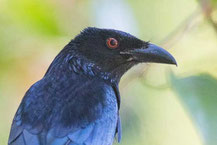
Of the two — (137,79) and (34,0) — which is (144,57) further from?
(34,0)

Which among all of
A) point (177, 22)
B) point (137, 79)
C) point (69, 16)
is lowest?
point (137, 79)

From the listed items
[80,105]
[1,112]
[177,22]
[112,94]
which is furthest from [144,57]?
[1,112]

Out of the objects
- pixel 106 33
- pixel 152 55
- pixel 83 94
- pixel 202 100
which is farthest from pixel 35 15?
pixel 202 100

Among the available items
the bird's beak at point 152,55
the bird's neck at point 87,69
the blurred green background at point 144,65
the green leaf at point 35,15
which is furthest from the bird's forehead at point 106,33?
the green leaf at point 35,15

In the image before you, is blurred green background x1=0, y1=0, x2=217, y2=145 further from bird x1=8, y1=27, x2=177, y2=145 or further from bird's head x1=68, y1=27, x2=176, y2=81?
bird x1=8, y1=27, x2=177, y2=145

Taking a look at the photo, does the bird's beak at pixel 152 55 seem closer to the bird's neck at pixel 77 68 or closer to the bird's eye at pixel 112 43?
the bird's eye at pixel 112 43

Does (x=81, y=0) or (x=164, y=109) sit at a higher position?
(x=81, y=0)

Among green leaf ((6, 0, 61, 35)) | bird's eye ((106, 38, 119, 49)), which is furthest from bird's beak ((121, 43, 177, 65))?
green leaf ((6, 0, 61, 35))
